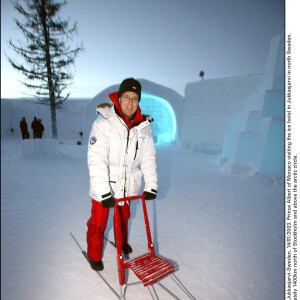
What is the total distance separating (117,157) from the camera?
220 centimetres

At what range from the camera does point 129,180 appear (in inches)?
91.0

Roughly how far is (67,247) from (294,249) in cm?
274

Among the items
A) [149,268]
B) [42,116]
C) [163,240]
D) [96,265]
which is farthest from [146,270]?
[42,116]

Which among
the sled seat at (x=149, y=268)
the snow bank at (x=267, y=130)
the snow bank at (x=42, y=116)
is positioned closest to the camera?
the sled seat at (x=149, y=268)

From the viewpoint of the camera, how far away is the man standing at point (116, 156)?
2.05 meters

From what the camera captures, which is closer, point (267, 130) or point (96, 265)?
point (96, 265)

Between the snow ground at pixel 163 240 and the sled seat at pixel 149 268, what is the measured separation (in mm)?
300

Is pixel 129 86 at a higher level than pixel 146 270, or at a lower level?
higher

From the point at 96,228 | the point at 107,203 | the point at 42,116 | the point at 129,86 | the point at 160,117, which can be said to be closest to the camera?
the point at 107,203

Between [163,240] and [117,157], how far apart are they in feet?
5.58

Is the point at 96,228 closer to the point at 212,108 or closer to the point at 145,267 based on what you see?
the point at 145,267

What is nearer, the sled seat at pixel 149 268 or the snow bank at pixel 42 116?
the sled seat at pixel 149 268

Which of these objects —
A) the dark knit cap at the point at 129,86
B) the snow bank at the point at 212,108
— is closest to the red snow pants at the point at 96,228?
the dark knit cap at the point at 129,86

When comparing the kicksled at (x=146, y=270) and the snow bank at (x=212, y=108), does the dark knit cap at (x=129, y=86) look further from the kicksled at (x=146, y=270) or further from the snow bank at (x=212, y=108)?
the snow bank at (x=212, y=108)
